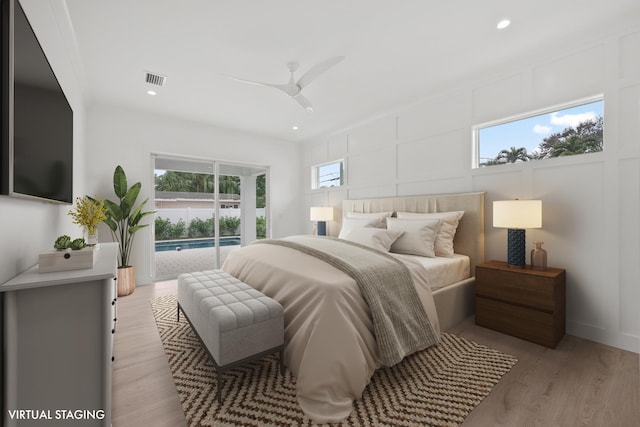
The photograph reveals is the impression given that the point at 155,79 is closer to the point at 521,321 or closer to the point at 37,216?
the point at 37,216

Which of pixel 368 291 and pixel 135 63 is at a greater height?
pixel 135 63

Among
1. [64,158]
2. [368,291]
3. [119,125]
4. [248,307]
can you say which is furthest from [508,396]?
[119,125]

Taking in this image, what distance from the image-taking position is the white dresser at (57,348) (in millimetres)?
1119

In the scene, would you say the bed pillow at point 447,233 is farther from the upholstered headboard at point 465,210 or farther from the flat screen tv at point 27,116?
the flat screen tv at point 27,116

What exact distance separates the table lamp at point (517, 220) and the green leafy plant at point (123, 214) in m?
4.39

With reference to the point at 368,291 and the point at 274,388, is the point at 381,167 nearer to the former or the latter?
the point at 368,291

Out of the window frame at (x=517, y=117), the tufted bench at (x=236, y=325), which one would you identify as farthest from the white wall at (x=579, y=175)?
the tufted bench at (x=236, y=325)

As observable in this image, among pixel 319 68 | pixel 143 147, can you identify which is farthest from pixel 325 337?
pixel 143 147

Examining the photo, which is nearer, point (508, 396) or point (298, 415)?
point (298, 415)

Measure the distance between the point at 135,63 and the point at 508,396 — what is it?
13.9 ft

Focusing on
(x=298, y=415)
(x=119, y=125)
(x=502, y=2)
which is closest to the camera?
(x=298, y=415)

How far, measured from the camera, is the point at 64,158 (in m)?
2.03

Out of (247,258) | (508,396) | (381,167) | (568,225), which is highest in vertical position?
(381,167)

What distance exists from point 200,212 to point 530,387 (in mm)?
4810
